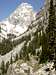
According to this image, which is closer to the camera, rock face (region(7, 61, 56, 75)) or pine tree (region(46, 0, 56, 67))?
rock face (region(7, 61, 56, 75))

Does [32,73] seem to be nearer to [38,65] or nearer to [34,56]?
[38,65]

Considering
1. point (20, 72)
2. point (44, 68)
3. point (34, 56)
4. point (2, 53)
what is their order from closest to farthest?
point (44, 68) < point (20, 72) < point (34, 56) < point (2, 53)

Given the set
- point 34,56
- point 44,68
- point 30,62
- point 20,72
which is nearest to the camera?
point 44,68

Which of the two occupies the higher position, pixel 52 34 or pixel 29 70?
pixel 52 34

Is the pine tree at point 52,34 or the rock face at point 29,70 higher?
the pine tree at point 52,34

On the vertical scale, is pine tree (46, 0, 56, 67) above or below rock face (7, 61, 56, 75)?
above

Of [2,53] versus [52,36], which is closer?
[52,36]

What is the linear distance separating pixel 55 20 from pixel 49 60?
9598mm

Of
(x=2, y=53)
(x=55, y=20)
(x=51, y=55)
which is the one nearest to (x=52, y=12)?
(x=55, y=20)

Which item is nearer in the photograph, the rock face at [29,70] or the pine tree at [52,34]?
the rock face at [29,70]

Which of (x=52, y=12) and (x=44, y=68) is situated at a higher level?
(x=52, y=12)

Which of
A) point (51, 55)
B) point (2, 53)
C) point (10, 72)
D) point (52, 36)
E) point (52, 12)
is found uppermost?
point (52, 12)

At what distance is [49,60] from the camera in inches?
2574

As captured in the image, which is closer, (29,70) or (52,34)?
(52,34)
